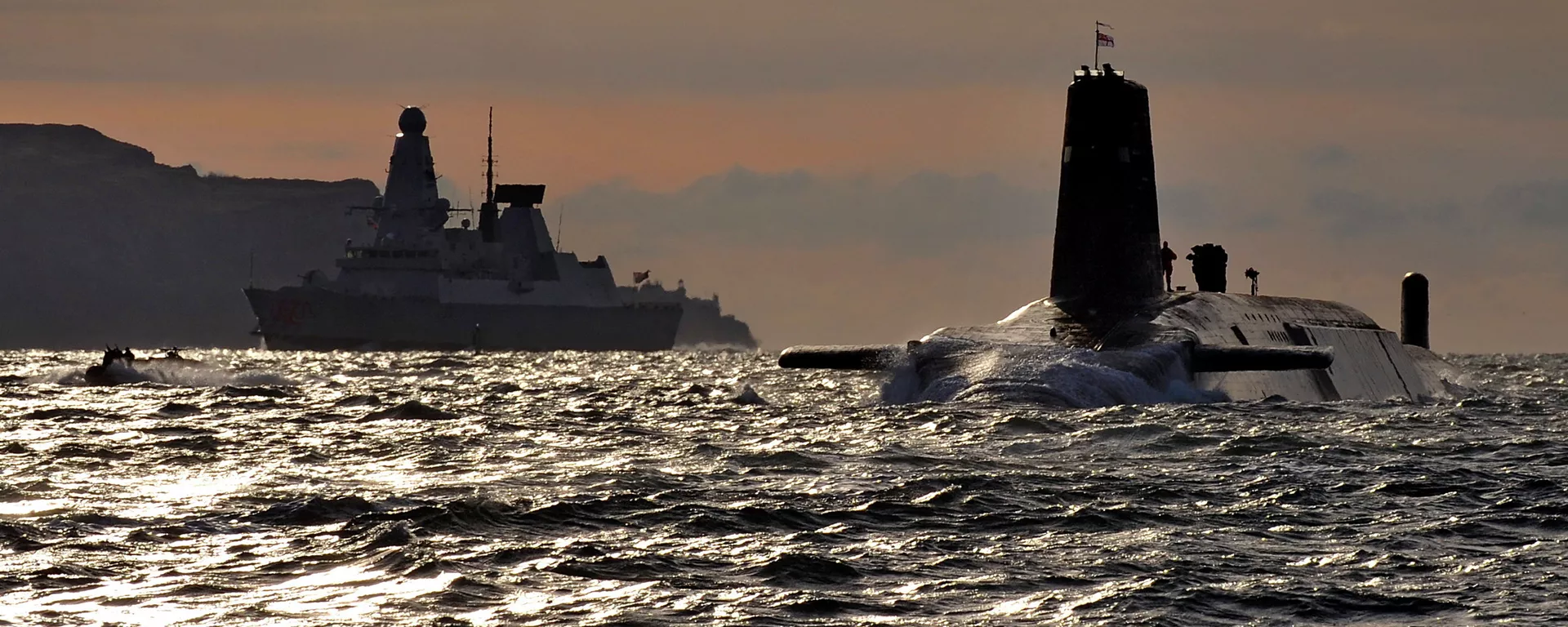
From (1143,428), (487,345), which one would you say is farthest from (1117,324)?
(487,345)

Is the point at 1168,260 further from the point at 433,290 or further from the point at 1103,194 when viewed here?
the point at 433,290

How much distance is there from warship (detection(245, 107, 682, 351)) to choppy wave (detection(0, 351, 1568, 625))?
253 feet

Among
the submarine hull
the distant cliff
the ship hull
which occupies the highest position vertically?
the distant cliff

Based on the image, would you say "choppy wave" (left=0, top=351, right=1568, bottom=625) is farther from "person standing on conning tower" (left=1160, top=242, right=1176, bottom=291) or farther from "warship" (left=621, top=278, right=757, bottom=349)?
"warship" (left=621, top=278, right=757, bottom=349)

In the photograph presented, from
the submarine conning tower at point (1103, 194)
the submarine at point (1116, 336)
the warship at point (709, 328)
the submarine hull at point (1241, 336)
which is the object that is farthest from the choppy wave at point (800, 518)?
the warship at point (709, 328)

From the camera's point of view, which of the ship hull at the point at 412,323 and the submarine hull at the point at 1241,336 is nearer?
the submarine hull at the point at 1241,336

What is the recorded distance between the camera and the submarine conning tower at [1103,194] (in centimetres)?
2875

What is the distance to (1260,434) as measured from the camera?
19.7 metres

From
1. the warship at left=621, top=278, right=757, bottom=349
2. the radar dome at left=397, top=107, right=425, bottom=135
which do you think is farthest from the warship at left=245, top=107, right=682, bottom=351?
the warship at left=621, top=278, right=757, bottom=349

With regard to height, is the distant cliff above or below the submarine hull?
above

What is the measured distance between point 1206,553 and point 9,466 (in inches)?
405

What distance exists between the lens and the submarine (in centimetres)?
2417

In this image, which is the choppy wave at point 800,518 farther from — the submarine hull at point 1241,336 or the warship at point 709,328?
the warship at point 709,328

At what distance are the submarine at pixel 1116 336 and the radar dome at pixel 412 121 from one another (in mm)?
71414
